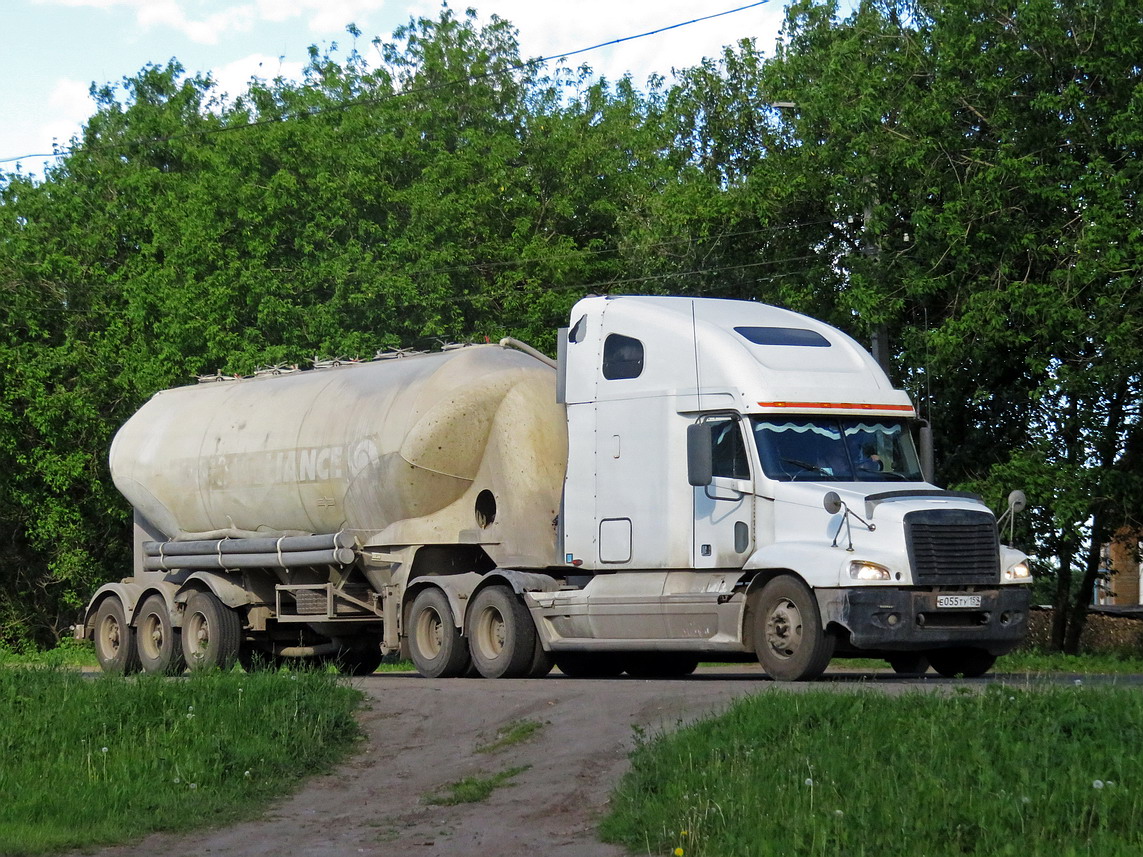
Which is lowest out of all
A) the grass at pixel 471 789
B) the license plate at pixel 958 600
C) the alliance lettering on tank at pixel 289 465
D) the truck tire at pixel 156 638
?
the grass at pixel 471 789

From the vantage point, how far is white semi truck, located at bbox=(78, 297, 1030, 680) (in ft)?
51.4

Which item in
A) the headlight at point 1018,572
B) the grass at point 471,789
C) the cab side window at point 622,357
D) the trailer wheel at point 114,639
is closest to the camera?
the grass at point 471,789

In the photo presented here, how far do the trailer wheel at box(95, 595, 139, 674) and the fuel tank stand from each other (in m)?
1.66

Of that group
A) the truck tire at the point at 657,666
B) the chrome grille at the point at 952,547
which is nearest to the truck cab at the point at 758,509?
the chrome grille at the point at 952,547

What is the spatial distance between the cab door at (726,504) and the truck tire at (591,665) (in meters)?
3.44

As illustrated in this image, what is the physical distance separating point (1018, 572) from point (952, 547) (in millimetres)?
965

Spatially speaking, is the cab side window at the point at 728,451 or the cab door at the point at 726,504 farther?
the cab side window at the point at 728,451

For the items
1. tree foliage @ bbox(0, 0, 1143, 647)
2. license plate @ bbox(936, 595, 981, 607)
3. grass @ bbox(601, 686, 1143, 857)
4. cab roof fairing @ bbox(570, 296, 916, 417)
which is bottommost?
grass @ bbox(601, 686, 1143, 857)

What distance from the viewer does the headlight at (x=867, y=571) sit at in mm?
15188

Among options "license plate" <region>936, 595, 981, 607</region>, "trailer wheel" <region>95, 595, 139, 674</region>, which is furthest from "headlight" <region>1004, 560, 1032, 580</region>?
"trailer wheel" <region>95, 595, 139, 674</region>

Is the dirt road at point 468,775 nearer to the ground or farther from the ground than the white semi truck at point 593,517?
nearer to the ground

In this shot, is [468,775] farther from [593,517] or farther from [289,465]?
[289,465]

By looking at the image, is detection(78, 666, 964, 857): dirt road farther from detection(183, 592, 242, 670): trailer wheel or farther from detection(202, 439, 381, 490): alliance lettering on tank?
detection(183, 592, 242, 670): trailer wheel

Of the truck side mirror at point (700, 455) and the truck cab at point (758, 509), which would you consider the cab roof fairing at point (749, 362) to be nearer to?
the truck cab at point (758, 509)
